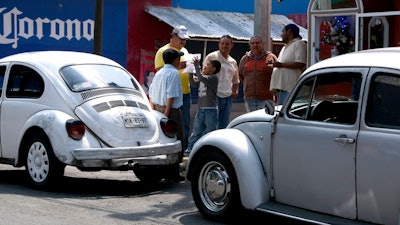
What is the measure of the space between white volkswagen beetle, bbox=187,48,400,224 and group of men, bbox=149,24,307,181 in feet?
8.55

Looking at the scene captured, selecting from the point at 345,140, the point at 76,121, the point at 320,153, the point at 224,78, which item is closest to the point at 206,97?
the point at 224,78

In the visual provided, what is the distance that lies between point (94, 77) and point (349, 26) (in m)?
4.93

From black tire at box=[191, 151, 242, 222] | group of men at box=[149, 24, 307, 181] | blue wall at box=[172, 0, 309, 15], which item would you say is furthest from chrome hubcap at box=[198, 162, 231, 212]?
blue wall at box=[172, 0, 309, 15]

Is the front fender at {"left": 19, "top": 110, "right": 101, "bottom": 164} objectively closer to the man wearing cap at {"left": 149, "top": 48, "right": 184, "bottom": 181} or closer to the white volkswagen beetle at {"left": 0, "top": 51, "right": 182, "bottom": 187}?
the white volkswagen beetle at {"left": 0, "top": 51, "right": 182, "bottom": 187}

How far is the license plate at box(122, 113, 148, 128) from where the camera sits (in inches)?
360

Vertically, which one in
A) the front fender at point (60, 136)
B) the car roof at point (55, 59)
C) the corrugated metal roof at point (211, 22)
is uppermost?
the corrugated metal roof at point (211, 22)

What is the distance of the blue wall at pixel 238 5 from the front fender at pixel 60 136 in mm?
8825

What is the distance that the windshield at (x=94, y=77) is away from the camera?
30.8ft

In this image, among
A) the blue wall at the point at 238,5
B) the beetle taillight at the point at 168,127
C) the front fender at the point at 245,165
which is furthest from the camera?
the blue wall at the point at 238,5

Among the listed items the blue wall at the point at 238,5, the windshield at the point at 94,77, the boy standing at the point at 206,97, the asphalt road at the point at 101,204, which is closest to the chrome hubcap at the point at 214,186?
the asphalt road at the point at 101,204

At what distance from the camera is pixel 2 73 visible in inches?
397

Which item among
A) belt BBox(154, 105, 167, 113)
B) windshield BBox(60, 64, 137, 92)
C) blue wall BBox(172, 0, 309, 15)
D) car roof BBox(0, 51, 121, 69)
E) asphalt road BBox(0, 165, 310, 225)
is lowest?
asphalt road BBox(0, 165, 310, 225)

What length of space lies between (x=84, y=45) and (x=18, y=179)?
20.9ft

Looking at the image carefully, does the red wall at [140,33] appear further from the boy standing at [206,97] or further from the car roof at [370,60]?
the car roof at [370,60]
